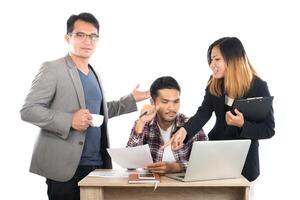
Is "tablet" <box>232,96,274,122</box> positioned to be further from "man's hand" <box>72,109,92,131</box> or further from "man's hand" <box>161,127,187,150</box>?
"man's hand" <box>72,109,92,131</box>

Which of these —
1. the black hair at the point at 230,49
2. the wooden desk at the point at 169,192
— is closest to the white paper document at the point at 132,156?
the wooden desk at the point at 169,192

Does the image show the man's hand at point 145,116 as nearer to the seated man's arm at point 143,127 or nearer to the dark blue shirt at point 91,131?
the seated man's arm at point 143,127

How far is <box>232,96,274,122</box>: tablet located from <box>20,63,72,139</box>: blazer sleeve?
920mm

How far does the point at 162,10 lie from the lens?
A: 12.3 ft

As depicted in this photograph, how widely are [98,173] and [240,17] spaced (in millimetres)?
1828

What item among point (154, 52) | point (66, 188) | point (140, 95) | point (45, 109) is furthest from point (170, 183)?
point (154, 52)

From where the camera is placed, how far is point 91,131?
2809mm

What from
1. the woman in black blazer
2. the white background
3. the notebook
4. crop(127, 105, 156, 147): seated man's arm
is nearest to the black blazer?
the woman in black blazer

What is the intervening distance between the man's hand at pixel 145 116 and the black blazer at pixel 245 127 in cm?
23

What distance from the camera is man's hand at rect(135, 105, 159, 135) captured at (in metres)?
2.86

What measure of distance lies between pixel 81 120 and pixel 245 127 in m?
0.87

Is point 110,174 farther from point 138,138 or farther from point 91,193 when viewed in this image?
point 138,138

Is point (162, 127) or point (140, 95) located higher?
point (140, 95)

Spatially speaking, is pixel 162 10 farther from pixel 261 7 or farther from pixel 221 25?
pixel 261 7
